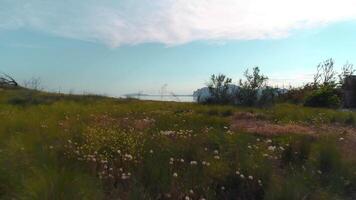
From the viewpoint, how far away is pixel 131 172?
19.6 ft

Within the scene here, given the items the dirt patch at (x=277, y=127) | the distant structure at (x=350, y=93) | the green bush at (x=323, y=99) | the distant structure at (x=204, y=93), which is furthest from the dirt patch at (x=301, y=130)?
the distant structure at (x=350, y=93)

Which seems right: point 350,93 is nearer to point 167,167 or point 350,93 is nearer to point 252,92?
point 252,92

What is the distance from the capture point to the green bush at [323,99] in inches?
924

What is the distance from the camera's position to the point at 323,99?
23.8 m

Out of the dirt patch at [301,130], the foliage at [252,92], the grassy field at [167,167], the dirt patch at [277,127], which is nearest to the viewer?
the grassy field at [167,167]

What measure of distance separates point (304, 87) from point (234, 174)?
2519cm

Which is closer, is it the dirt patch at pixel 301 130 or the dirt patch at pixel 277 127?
the dirt patch at pixel 301 130

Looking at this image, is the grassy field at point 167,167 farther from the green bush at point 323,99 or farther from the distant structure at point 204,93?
the green bush at point 323,99

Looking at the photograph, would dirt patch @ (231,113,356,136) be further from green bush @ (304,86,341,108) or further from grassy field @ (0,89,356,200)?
green bush @ (304,86,341,108)

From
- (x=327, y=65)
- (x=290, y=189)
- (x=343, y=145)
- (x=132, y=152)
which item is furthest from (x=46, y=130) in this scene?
(x=327, y=65)

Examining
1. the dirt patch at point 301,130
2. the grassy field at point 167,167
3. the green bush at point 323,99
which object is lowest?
the grassy field at point 167,167

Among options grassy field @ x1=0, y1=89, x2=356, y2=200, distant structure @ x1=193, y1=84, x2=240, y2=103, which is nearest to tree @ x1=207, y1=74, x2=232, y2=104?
distant structure @ x1=193, y1=84, x2=240, y2=103

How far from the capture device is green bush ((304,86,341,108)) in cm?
2348

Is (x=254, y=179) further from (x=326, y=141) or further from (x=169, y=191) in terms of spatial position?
(x=326, y=141)
